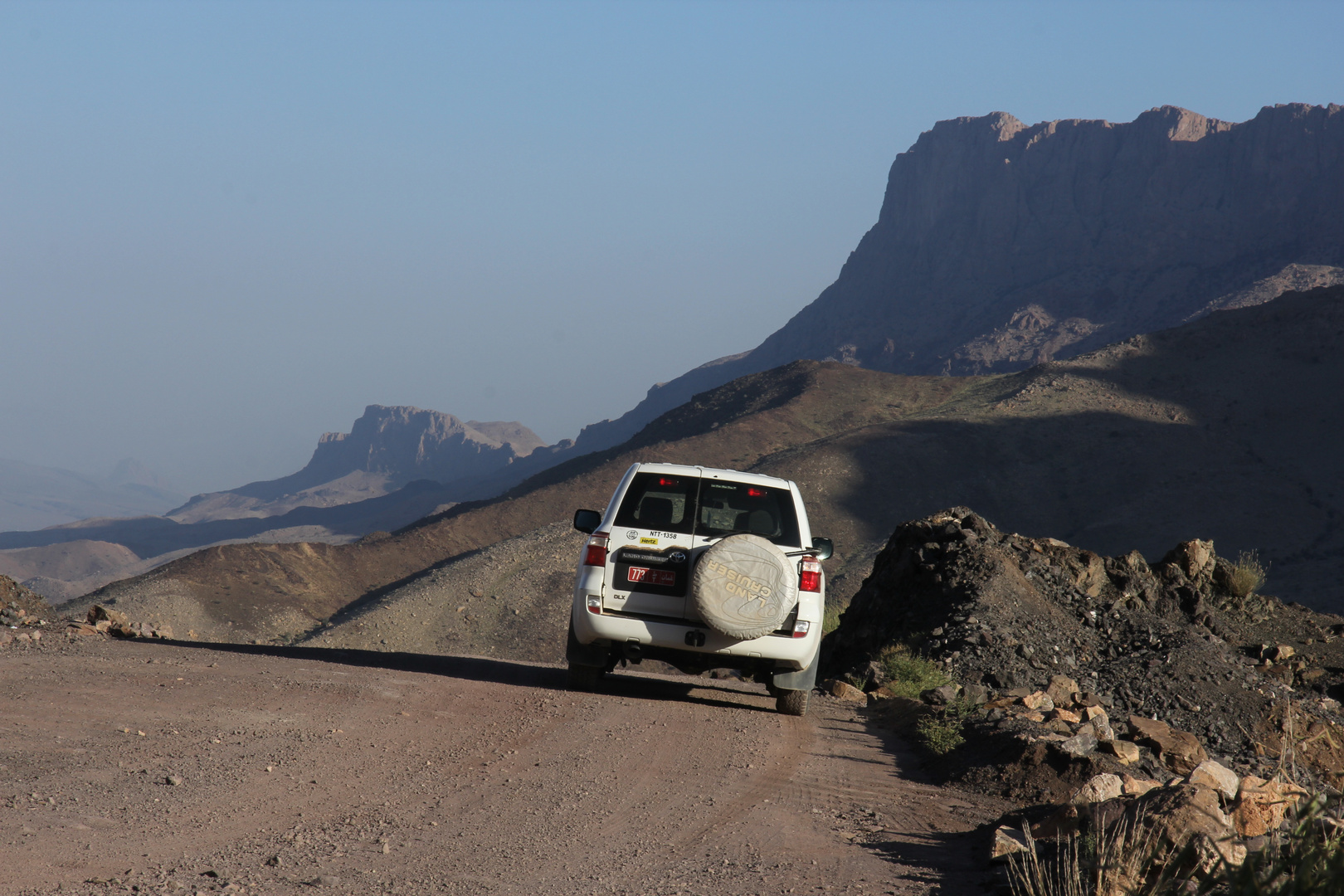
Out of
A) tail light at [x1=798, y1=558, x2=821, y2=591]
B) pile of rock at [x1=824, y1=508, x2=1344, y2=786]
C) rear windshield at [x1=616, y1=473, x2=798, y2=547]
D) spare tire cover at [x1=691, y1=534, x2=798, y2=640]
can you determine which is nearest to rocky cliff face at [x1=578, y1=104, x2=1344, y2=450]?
pile of rock at [x1=824, y1=508, x2=1344, y2=786]

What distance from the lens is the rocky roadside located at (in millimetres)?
5023

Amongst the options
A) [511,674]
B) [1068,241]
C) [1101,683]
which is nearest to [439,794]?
[511,674]

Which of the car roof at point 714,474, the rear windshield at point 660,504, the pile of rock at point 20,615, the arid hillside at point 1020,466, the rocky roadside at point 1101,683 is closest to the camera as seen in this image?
the rocky roadside at point 1101,683

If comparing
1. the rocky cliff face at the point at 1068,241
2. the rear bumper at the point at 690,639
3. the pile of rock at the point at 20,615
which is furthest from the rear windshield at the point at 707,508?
the rocky cliff face at the point at 1068,241

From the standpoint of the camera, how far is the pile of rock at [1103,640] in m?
11.6

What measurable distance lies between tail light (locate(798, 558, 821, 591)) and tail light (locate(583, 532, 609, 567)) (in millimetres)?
1627

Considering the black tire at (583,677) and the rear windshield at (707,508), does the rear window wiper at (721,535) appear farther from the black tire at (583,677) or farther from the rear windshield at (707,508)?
the black tire at (583,677)

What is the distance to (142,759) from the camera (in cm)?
641

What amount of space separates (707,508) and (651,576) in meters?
0.84

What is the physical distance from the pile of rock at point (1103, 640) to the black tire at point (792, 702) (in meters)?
1.63

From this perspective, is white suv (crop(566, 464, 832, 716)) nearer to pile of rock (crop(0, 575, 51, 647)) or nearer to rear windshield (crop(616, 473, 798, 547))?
rear windshield (crop(616, 473, 798, 547))

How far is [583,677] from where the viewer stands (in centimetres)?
976

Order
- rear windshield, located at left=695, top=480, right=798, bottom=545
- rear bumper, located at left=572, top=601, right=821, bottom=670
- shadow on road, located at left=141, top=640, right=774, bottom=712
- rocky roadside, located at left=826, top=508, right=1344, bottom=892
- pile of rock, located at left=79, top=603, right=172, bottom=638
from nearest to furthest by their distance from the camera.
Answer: rocky roadside, located at left=826, top=508, right=1344, bottom=892, rear bumper, located at left=572, top=601, right=821, bottom=670, rear windshield, located at left=695, top=480, right=798, bottom=545, shadow on road, located at left=141, top=640, right=774, bottom=712, pile of rock, located at left=79, top=603, right=172, bottom=638

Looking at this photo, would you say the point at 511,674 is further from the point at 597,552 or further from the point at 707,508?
the point at 707,508
